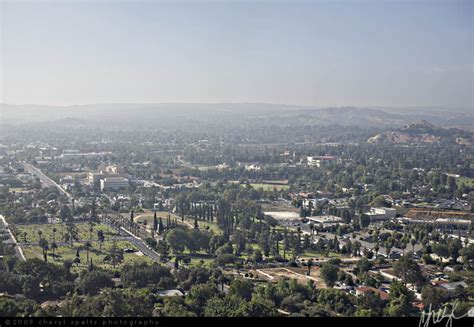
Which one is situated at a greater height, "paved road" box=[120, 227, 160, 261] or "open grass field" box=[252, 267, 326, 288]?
"open grass field" box=[252, 267, 326, 288]

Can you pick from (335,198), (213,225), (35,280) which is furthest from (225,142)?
(35,280)

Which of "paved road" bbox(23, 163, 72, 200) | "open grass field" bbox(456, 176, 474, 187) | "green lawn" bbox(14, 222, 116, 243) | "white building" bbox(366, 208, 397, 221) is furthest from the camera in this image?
"open grass field" bbox(456, 176, 474, 187)

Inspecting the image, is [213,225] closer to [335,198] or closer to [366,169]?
[335,198]

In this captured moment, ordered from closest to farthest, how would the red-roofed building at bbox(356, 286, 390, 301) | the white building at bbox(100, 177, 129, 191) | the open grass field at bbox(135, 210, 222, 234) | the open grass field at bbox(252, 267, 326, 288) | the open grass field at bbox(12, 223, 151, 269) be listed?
the red-roofed building at bbox(356, 286, 390, 301)
the open grass field at bbox(252, 267, 326, 288)
the open grass field at bbox(12, 223, 151, 269)
the open grass field at bbox(135, 210, 222, 234)
the white building at bbox(100, 177, 129, 191)

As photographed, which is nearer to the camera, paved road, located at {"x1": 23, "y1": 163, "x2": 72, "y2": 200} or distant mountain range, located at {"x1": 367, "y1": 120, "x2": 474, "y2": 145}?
paved road, located at {"x1": 23, "y1": 163, "x2": 72, "y2": 200}

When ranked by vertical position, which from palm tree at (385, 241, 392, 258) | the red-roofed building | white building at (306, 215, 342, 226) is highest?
the red-roofed building

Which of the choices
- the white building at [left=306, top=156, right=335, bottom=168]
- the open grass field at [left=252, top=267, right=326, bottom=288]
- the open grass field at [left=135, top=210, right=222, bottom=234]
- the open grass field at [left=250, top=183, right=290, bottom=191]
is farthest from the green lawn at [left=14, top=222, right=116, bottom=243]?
the white building at [left=306, top=156, right=335, bottom=168]

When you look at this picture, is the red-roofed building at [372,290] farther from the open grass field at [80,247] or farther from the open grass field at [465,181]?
the open grass field at [465,181]

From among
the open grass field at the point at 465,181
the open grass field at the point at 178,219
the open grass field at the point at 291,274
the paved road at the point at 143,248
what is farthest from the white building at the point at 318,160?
the open grass field at the point at 291,274

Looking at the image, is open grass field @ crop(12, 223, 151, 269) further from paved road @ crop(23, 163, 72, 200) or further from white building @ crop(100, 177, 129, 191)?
white building @ crop(100, 177, 129, 191)
